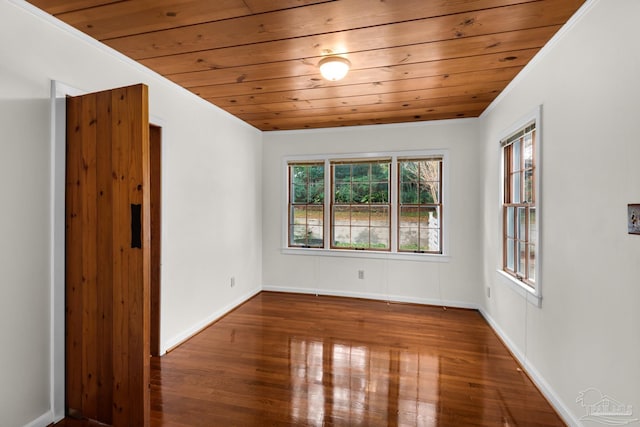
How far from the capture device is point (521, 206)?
120 inches

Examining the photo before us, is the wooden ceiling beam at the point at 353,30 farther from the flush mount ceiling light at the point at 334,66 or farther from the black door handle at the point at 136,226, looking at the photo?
the black door handle at the point at 136,226

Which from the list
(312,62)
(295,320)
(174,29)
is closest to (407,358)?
(295,320)

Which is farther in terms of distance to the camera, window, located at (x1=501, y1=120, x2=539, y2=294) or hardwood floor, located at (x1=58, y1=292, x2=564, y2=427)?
window, located at (x1=501, y1=120, x2=539, y2=294)

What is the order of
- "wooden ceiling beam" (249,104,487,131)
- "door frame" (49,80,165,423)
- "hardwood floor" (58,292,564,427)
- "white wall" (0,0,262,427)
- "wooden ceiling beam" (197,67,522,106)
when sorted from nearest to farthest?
"white wall" (0,0,262,427), "door frame" (49,80,165,423), "hardwood floor" (58,292,564,427), "wooden ceiling beam" (197,67,522,106), "wooden ceiling beam" (249,104,487,131)

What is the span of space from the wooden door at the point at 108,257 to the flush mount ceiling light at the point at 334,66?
1.35 metres

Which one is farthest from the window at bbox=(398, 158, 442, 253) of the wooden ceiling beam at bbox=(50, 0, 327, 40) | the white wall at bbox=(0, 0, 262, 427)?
the wooden ceiling beam at bbox=(50, 0, 327, 40)

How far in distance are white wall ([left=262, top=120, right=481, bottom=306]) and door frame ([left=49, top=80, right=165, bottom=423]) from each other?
320cm

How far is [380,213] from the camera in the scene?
4.76 meters

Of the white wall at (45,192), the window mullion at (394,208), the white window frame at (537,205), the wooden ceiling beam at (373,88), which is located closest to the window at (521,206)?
the white window frame at (537,205)

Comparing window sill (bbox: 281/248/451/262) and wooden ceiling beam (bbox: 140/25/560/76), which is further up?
wooden ceiling beam (bbox: 140/25/560/76)

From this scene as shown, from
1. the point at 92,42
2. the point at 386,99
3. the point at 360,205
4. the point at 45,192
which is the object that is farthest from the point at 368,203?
the point at 45,192

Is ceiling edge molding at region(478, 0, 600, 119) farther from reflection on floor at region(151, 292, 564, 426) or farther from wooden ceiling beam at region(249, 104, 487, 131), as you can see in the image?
reflection on floor at region(151, 292, 564, 426)

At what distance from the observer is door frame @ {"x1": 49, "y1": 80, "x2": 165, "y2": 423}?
204 cm

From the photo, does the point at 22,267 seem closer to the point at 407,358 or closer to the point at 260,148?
the point at 407,358
